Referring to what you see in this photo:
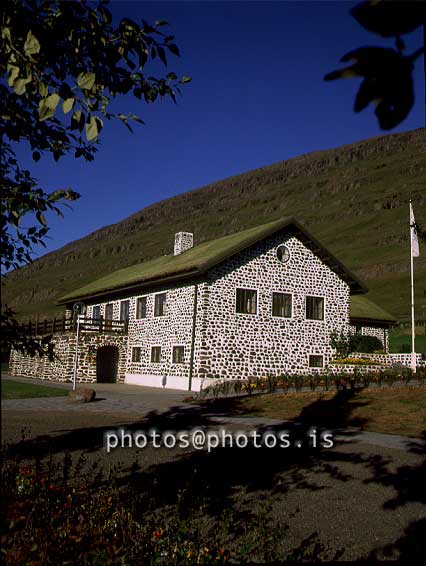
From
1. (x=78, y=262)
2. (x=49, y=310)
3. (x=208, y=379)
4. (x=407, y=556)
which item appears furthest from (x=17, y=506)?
(x=78, y=262)

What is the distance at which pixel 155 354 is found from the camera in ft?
88.5

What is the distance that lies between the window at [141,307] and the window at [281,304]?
7075 mm

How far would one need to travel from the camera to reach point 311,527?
533cm

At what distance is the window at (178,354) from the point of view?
81.4 ft

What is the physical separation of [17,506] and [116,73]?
3642 millimetres

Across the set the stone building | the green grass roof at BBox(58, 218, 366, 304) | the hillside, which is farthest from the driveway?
the hillside

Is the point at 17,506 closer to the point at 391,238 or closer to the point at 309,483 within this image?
the point at 309,483

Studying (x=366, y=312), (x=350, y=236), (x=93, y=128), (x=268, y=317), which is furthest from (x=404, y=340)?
(x=350, y=236)

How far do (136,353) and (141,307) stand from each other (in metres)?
2.51

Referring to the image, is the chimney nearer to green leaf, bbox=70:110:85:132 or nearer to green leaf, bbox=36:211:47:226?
green leaf, bbox=36:211:47:226

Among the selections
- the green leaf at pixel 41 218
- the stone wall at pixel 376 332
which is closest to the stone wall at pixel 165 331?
the stone wall at pixel 376 332

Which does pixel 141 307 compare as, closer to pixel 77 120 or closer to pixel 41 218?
pixel 41 218

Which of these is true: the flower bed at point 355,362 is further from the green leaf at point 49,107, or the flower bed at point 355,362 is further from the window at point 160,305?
the green leaf at point 49,107

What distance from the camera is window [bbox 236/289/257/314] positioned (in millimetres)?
24922
